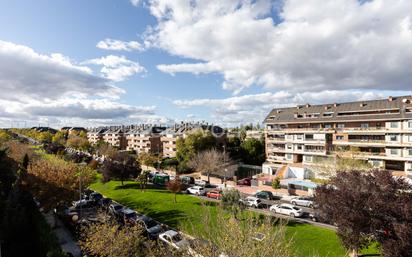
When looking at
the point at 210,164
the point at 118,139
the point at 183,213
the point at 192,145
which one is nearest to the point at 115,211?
the point at 183,213

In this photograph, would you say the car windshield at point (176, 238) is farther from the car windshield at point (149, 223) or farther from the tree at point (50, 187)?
the tree at point (50, 187)

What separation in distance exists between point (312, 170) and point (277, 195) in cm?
1079

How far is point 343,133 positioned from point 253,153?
21.5m

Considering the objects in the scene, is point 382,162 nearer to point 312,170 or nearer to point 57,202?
point 312,170

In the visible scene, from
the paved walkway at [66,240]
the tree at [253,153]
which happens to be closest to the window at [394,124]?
the tree at [253,153]

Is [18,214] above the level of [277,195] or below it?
above

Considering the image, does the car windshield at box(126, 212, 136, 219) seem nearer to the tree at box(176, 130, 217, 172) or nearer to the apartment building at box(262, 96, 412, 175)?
the tree at box(176, 130, 217, 172)

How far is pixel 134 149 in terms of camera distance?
344ft

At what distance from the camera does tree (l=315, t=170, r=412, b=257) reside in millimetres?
16719

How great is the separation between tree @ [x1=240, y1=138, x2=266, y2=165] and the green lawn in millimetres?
27053

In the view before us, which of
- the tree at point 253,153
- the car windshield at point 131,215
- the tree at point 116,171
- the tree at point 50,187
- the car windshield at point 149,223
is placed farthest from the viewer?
the tree at point 253,153

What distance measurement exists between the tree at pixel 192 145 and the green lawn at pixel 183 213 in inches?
632

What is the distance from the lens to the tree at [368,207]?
16.7 metres

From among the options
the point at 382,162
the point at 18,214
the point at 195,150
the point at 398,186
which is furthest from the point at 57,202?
the point at 382,162
